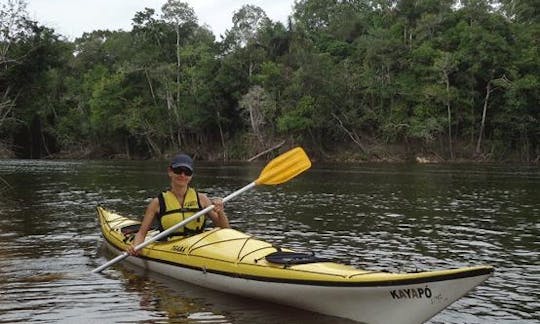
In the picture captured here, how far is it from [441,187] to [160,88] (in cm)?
3955

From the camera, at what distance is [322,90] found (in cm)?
4856

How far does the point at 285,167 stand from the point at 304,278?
2.77m

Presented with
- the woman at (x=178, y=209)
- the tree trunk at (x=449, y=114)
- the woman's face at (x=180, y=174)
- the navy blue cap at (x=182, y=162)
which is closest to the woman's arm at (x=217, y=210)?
the woman at (x=178, y=209)

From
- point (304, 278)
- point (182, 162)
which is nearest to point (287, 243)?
point (182, 162)

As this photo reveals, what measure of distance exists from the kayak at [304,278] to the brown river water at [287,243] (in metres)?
0.19

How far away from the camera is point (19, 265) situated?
8.91 m

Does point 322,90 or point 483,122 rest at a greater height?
point 322,90

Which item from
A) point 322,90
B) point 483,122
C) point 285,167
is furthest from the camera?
point 322,90

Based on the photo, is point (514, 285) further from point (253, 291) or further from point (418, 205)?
point (418, 205)

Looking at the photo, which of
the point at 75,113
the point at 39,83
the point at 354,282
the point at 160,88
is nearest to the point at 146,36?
the point at 160,88

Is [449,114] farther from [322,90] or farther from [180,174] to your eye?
[180,174]

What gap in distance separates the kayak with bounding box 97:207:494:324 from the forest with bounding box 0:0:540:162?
30142 millimetres

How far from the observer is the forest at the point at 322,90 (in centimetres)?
4616

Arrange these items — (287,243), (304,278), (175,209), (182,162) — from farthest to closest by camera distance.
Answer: (287,243) < (175,209) < (182,162) < (304,278)
